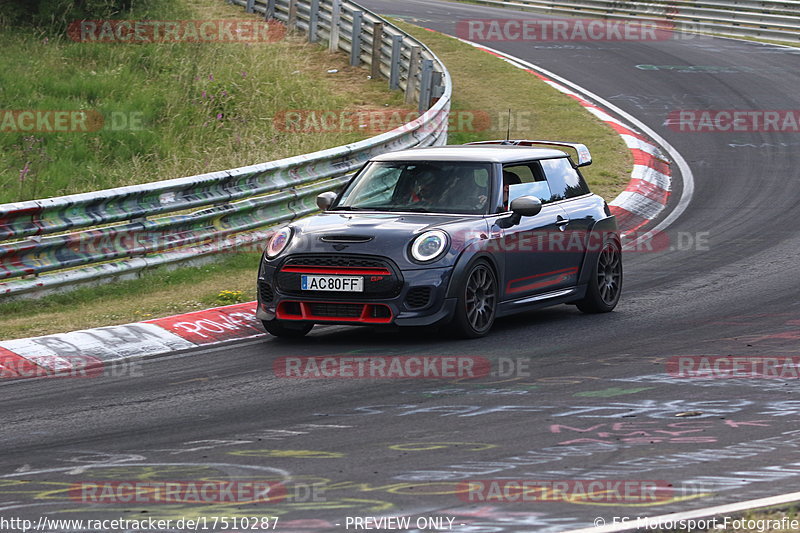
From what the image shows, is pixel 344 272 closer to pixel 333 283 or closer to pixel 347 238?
pixel 333 283

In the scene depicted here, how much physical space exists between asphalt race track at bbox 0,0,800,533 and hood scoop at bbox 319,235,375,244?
0.83 metres

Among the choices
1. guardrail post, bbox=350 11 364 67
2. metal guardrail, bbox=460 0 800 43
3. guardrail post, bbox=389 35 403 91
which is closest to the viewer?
guardrail post, bbox=389 35 403 91

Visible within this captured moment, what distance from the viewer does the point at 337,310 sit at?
9352 mm

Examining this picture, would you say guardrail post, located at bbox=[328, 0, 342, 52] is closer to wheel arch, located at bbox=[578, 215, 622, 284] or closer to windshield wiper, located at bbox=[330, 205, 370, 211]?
wheel arch, located at bbox=[578, 215, 622, 284]

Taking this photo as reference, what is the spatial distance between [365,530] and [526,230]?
562cm

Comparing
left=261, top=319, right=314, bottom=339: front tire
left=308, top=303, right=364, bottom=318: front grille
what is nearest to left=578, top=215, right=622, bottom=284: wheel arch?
left=308, top=303, right=364, bottom=318: front grille

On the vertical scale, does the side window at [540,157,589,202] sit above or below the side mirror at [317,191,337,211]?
above

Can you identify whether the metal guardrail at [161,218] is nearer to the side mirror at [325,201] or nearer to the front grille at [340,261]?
the side mirror at [325,201]

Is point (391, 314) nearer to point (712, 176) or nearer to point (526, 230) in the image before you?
point (526, 230)

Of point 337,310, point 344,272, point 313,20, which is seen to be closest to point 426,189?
point 344,272

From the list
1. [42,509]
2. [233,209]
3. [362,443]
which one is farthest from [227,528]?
[233,209]

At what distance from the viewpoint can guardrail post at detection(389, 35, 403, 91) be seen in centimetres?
2200

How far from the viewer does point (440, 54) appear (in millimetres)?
27953

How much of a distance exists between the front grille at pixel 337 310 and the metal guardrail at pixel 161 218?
9.35 ft
